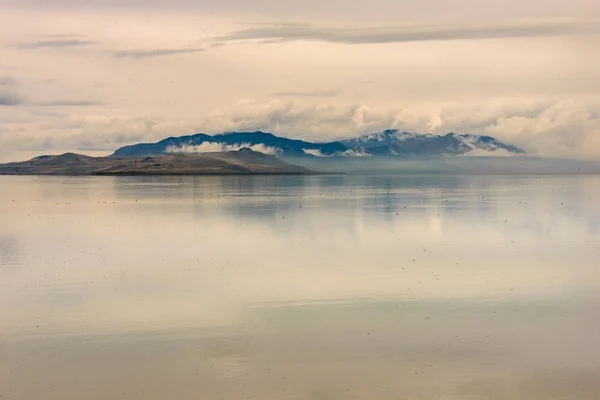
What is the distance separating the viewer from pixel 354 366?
15.0 m

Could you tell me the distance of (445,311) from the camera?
20047 mm

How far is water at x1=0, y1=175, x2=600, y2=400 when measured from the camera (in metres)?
14.1

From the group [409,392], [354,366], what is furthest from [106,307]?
[409,392]

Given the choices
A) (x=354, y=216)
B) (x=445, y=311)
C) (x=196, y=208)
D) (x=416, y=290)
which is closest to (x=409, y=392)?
(x=445, y=311)

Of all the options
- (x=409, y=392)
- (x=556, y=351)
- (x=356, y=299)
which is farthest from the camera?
(x=356, y=299)

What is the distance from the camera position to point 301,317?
1942 centimetres

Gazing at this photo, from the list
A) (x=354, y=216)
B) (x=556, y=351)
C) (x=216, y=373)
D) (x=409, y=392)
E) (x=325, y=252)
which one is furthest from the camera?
(x=354, y=216)

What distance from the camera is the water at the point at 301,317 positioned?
14141 millimetres

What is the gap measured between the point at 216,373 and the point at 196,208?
5185cm

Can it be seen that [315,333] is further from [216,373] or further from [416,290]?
[416,290]

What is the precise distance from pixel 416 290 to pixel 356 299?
97.0 inches

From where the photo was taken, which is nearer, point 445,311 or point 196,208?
point 445,311

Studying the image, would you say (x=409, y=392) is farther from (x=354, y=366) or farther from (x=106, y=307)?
(x=106, y=307)

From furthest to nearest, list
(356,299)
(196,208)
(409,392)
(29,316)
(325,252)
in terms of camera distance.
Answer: (196,208)
(325,252)
(356,299)
(29,316)
(409,392)
